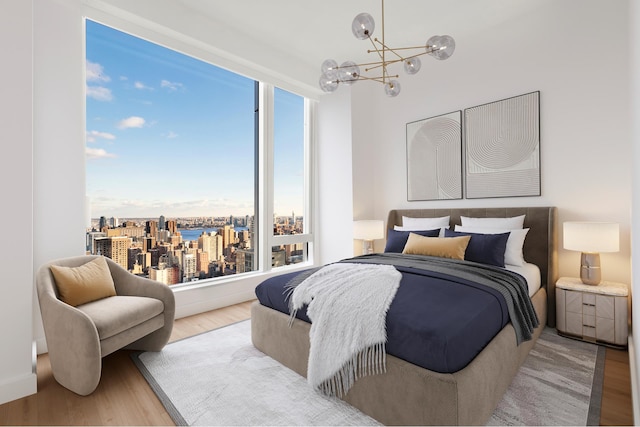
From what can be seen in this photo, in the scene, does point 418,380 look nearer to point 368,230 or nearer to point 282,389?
point 282,389

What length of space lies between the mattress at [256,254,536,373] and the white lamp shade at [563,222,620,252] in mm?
1225

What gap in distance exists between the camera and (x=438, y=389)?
55.5 inches

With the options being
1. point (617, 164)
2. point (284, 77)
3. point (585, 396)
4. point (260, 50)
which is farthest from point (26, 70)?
point (617, 164)

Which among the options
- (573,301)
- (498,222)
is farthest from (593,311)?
(498,222)

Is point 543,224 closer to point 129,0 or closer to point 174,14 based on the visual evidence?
point 174,14

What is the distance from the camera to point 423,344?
4.92 feet

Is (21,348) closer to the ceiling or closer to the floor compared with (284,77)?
closer to the floor

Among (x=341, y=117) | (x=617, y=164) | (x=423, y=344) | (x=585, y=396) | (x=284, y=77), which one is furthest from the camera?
(x=341, y=117)

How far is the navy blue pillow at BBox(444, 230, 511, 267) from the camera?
9.21 feet

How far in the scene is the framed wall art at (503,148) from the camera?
3268 mm

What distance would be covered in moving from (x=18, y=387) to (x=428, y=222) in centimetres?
375

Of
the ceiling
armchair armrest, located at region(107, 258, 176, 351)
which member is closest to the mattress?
armchair armrest, located at region(107, 258, 176, 351)

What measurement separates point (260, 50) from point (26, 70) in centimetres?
244

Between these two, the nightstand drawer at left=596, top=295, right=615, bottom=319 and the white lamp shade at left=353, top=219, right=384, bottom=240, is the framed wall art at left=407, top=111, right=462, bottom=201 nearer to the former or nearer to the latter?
the white lamp shade at left=353, top=219, right=384, bottom=240
